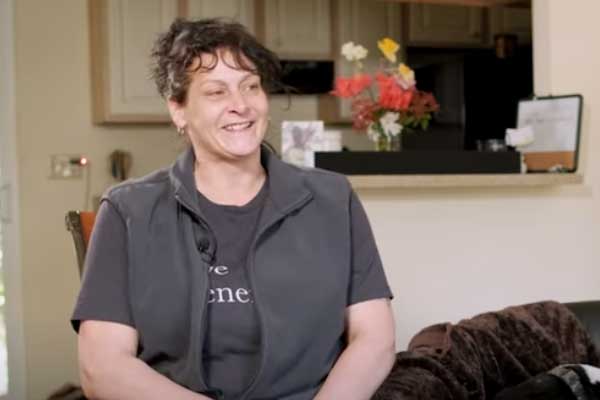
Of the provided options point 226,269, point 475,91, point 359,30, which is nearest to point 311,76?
point 359,30

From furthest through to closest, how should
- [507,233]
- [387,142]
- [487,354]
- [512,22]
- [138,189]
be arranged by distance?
[512,22] < [507,233] < [387,142] < [487,354] < [138,189]

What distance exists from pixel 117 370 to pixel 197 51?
0.56m

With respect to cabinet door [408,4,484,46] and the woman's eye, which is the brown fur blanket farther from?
cabinet door [408,4,484,46]

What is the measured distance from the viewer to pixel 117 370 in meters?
1.34

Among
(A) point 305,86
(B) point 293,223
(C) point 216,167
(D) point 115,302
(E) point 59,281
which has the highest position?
(A) point 305,86

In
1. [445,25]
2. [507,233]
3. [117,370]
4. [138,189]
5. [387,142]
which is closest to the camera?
[117,370]

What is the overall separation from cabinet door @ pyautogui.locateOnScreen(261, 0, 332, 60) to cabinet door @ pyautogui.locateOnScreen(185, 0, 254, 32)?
71 mm

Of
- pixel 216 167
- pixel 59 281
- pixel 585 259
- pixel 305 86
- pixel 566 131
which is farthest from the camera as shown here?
pixel 305 86

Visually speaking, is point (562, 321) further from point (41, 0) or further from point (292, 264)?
point (41, 0)

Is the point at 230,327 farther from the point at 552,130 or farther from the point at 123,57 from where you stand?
the point at 123,57

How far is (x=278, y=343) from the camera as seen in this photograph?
136 centimetres

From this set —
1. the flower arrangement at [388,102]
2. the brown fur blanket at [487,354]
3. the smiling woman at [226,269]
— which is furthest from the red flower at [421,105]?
the smiling woman at [226,269]

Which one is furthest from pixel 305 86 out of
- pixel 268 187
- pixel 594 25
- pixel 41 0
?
pixel 268 187

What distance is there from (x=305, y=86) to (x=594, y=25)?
153cm
